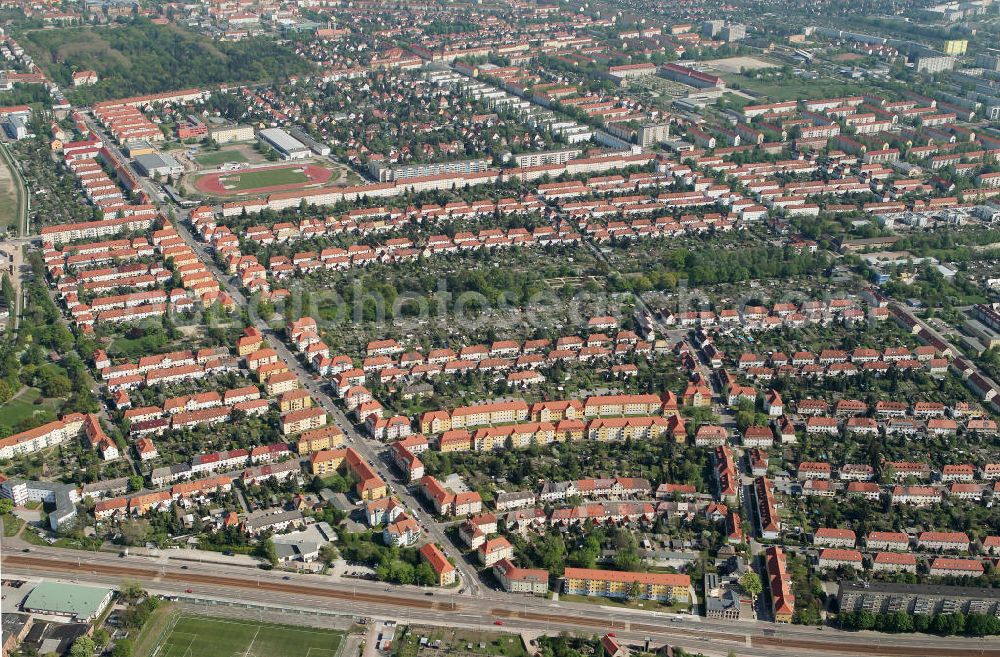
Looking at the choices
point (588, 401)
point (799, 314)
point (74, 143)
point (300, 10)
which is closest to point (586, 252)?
point (799, 314)

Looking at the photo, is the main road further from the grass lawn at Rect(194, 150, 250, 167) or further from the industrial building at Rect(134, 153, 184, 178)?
the grass lawn at Rect(194, 150, 250, 167)

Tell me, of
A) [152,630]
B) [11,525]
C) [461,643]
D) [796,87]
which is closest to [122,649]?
[152,630]

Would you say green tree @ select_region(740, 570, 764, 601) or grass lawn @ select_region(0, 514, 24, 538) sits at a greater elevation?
green tree @ select_region(740, 570, 764, 601)

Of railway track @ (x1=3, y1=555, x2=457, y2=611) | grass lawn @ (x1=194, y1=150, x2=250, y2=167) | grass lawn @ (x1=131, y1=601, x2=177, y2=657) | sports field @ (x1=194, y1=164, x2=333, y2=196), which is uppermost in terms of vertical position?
sports field @ (x1=194, y1=164, x2=333, y2=196)

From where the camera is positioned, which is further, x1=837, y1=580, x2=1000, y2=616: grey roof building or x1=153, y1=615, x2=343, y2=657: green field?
x1=837, y1=580, x2=1000, y2=616: grey roof building

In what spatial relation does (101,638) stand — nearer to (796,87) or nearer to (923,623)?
(923,623)

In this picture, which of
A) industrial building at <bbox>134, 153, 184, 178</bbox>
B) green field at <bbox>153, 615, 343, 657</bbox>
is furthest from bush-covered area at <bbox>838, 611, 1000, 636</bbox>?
industrial building at <bbox>134, 153, 184, 178</bbox>
